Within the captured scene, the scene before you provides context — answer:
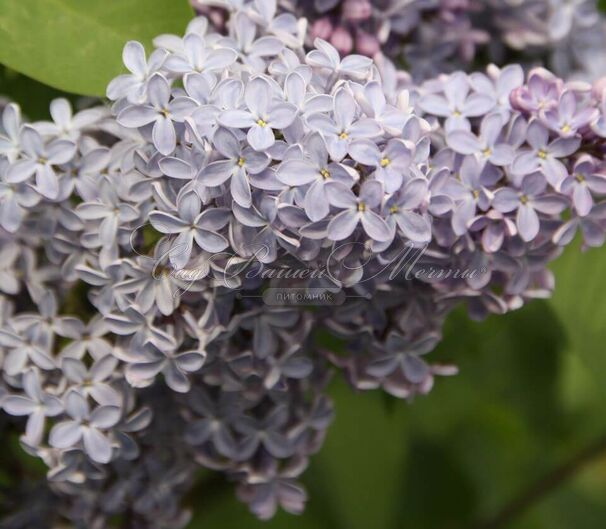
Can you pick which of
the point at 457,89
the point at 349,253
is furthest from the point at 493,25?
the point at 349,253

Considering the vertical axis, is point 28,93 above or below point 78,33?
below

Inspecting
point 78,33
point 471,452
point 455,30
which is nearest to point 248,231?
point 78,33

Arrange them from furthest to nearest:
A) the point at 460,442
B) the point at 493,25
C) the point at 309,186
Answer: the point at 460,442 < the point at 493,25 < the point at 309,186

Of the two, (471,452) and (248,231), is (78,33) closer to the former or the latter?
(248,231)

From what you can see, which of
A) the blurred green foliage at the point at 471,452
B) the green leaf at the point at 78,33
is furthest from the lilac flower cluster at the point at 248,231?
the blurred green foliage at the point at 471,452

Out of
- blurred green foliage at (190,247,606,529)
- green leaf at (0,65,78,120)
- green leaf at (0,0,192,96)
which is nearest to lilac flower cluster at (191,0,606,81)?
green leaf at (0,0,192,96)

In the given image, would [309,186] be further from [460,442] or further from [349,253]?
[460,442]
